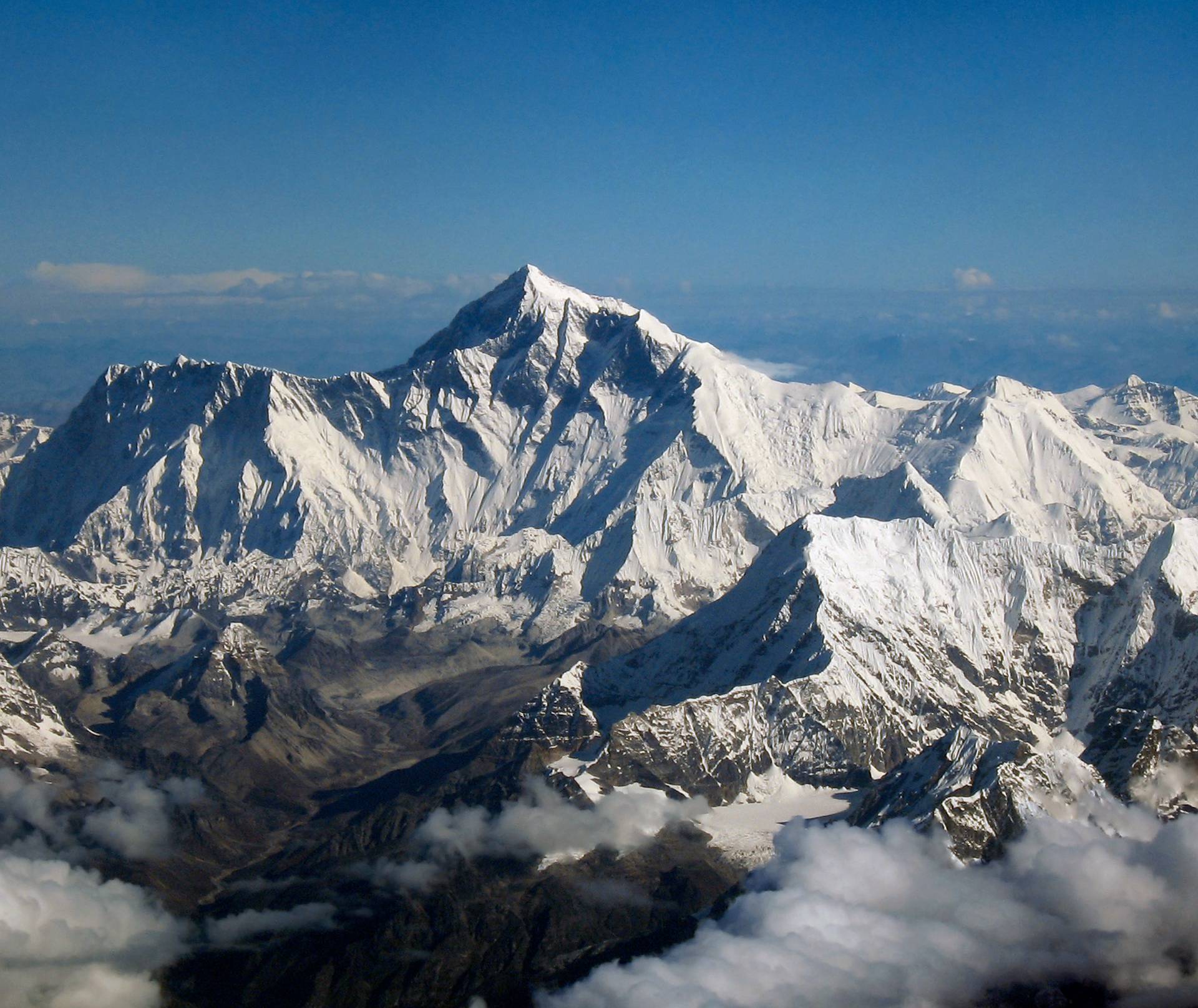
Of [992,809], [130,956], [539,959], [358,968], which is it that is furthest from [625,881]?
[130,956]

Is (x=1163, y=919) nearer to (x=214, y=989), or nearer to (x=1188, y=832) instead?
(x=1188, y=832)

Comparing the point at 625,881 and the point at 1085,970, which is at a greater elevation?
the point at 1085,970

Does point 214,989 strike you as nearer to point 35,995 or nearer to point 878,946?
point 35,995

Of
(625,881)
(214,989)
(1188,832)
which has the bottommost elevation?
(214,989)

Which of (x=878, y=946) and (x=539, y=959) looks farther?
(x=539, y=959)

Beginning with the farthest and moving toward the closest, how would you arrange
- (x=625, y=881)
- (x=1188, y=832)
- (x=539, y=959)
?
1. (x=625, y=881)
2. (x=539, y=959)
3. (x=1188, y=832)

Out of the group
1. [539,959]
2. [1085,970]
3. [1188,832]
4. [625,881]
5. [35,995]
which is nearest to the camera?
[1085,970]
